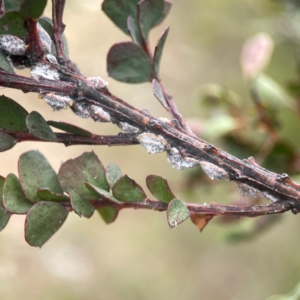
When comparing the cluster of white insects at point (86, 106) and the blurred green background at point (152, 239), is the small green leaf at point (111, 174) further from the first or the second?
the blurred green background at point (152, 239)

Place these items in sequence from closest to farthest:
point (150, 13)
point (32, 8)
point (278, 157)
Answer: point (32, 8), point (150, 13), point (278, 157)

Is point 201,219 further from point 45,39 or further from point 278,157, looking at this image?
point 278,157

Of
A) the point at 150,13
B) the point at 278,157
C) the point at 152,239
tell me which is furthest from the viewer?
the point at 152,239

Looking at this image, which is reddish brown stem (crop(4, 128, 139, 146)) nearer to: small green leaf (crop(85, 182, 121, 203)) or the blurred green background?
small green leaf (crop(85, 182, 121, 203))

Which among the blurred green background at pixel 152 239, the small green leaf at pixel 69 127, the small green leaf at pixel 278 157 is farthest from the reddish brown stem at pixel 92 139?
the blurred green background at pixel 152 239

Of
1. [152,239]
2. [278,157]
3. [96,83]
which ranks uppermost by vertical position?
[96,83]

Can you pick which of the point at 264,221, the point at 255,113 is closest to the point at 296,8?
the point at 255,113

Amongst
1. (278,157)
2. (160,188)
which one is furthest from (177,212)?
(278,157)
